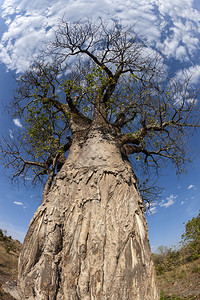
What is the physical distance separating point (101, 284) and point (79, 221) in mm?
765

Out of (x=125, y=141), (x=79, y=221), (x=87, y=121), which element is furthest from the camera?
(x=87, y=121)

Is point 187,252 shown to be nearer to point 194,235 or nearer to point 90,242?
point 194,235

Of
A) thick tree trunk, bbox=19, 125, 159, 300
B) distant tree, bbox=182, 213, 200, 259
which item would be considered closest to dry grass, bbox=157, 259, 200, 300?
distant tree, bbox=182, 213, 200, 259

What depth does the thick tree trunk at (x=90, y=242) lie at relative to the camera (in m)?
1.98

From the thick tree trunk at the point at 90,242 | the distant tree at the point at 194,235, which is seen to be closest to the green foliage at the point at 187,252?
the distant tree at the point at 194,235

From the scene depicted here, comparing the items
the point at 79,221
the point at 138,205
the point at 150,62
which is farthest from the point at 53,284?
the point at 150,62

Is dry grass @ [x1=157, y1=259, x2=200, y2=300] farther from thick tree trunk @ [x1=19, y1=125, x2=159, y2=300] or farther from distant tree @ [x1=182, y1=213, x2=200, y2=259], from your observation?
thick tree trunk @ [x1=19, y1=125, x2=159, y2=300]

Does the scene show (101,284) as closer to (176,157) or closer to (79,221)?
(79,221)

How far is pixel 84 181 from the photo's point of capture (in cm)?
288

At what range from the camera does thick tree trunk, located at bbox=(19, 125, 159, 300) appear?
1.98 meters

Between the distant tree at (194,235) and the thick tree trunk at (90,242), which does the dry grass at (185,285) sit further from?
the thick tree trunk at (90,242)

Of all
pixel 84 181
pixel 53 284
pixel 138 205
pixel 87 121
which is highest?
pixel 87 121

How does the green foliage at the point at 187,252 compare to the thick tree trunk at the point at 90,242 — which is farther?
the green foliage at the point at 187,252

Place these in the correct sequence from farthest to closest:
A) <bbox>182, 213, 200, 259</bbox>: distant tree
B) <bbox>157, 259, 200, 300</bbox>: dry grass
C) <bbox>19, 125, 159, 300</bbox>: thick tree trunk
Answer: <bbox>182, 213, 200, 259</bbox>: distant tree, <bbox>157, 259, 200, 300</bbox>: dry grass, <bbox>19, 125, 159, 300</bbox>: thick tree trunk
